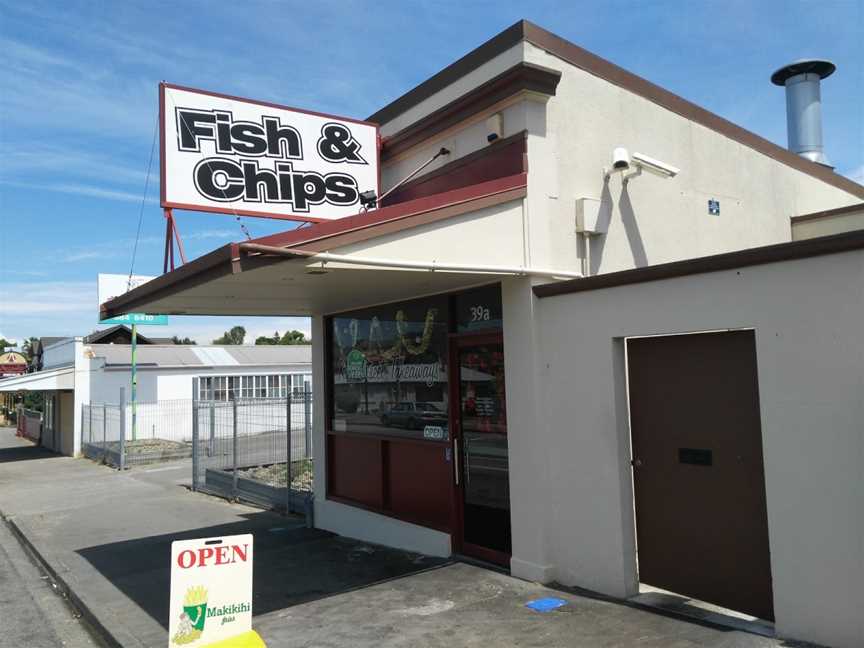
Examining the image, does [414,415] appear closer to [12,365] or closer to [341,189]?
[341,189]

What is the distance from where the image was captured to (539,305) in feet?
22.0

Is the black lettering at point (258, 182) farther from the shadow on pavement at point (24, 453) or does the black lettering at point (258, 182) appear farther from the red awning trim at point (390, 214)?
the shadow on pavement at point (24, 453)

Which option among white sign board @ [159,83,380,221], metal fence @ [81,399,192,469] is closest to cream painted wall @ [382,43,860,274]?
white sign board @ [159,83,380,221]

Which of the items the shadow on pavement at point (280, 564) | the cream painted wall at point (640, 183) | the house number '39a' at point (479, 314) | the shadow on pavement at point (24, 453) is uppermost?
the cream painted wall at point (640, 183)

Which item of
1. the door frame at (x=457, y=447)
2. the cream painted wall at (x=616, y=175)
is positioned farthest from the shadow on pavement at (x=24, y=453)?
the door frame at (x=457, y=447)

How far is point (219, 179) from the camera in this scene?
8.01 meters

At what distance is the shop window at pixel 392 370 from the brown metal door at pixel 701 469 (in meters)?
2.38

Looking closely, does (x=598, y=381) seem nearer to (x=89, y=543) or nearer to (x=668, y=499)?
(x=668, y=499)

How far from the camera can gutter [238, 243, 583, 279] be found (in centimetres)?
512

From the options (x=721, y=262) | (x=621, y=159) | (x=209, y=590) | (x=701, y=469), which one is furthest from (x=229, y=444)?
(x=721, y=262)

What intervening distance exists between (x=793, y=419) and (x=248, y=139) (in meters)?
6.43

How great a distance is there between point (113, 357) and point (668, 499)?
24.4 m

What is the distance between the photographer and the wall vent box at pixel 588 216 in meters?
7.14

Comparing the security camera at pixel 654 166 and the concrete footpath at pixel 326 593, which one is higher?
the security camera at pixel 654 166
